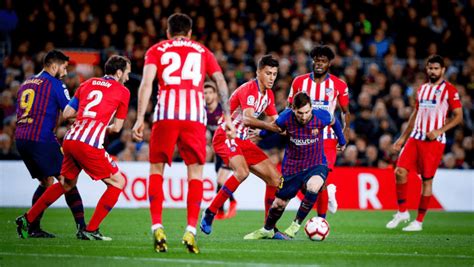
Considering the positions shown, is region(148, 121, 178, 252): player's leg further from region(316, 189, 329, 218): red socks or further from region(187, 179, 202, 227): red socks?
region(316, 189, 329, 218): red socks

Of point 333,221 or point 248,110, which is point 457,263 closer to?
point 248,110

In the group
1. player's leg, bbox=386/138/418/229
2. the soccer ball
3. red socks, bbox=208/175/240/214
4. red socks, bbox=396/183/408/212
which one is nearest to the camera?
the soccer ball

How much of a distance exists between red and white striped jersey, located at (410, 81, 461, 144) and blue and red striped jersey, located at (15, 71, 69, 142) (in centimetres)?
542

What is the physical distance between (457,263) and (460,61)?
50.0 ft

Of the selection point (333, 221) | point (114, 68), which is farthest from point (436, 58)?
point (114, 68)

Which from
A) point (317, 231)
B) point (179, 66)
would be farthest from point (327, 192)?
point (179, 66)

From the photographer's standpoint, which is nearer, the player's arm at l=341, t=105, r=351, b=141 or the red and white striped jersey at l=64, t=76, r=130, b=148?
the red and white striped jersey at l=64, t=76, r=130, b=148

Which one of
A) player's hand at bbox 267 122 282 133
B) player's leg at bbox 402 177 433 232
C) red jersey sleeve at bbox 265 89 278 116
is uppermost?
red jersey sleeve at bbox 265 89 278 116

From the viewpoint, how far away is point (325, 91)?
12.1m

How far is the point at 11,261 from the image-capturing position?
311 inches

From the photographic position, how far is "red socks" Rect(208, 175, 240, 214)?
11.0m

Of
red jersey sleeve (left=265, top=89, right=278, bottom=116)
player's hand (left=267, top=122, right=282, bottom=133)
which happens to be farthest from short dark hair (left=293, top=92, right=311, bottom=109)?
red jersey sleeve (left=265, top=89, right=278, bottom=116)

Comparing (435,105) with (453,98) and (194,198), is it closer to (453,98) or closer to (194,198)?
(453,98)

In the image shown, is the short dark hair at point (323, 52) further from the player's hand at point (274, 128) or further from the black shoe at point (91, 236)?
the black shoe at point (91, 236)
